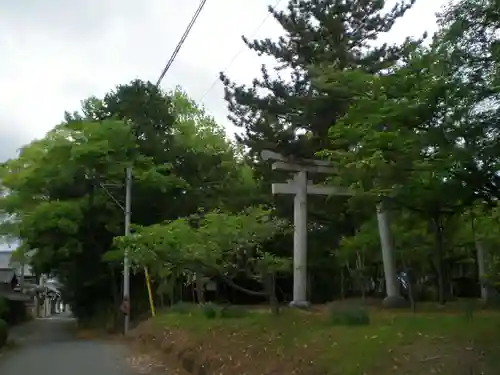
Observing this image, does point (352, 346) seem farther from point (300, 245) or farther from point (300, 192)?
point (300, 192)

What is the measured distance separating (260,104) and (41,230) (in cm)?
1408

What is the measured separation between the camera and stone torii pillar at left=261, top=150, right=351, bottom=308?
21.2m

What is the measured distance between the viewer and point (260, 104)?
2619cm

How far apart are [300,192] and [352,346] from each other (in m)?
11.9

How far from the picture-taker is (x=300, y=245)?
21.3 meters

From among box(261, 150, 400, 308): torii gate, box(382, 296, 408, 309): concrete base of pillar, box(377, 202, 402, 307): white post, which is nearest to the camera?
box(382, 296, 408, 309): concrete base of pillar

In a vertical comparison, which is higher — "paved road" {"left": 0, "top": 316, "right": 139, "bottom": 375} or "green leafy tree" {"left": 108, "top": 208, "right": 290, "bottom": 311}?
"green leafy tree" {"left": 108, "top": 208, "right": 290, "bottom": 311}

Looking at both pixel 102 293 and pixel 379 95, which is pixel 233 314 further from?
pixel 102 293

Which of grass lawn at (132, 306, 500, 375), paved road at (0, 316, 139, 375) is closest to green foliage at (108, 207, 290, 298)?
grass lawn at (132, 306, 500, 375)

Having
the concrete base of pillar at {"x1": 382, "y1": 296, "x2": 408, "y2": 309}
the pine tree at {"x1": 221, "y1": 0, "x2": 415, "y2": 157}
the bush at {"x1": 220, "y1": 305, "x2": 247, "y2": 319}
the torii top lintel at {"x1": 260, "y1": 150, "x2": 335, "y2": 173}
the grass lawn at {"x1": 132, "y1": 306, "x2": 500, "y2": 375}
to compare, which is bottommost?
the grass lawn at {"x1": 132, "y1": 306, "x2": 500, "y2": 375}

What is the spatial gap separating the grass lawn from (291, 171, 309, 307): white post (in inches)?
170

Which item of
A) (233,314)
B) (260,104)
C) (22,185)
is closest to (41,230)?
(22,185)

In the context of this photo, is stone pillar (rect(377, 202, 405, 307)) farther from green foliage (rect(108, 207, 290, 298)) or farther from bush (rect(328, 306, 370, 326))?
bush (rect(328, 306, 370, 326))

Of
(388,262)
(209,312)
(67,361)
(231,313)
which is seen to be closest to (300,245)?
(388,262)
